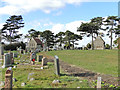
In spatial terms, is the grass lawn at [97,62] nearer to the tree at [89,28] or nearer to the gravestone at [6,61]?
the gravestone at [6,61]

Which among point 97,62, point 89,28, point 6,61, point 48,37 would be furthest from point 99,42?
point 6,61

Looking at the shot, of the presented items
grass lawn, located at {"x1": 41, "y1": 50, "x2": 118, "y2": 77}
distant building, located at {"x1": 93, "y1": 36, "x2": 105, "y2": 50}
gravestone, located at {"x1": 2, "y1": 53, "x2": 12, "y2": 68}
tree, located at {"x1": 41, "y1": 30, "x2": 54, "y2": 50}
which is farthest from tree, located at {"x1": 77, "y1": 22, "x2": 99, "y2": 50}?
gravestone, located at {"x1": 2, "y1": 53, "x2": 12, "y2": 68}

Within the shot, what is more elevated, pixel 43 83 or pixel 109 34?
pixel 109 34

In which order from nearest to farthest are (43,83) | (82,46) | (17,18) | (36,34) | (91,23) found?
(43,83) → (17,18) → (91,23) → (82,46) → (36,34)

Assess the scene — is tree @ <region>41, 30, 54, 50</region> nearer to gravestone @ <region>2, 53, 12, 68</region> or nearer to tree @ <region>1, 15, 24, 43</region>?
tree @ <region>1, 15, 24, 43</region>

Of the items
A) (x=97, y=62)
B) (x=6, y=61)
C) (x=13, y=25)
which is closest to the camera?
(x=6, y=61)

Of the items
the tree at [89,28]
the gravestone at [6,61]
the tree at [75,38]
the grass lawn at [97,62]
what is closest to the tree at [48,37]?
the tree at [75,38]

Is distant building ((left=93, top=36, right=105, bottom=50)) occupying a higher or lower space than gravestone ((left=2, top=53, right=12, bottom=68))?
higher

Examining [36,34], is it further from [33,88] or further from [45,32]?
[33,88]

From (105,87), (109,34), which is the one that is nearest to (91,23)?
(109,34)

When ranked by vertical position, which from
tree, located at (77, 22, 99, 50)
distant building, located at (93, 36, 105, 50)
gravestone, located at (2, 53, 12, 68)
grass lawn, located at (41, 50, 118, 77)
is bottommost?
grass lawn, located at (41, 50, 118, 77)

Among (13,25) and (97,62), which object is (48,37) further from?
(97,62)

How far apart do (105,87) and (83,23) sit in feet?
165

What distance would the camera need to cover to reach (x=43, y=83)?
8.75 metres
